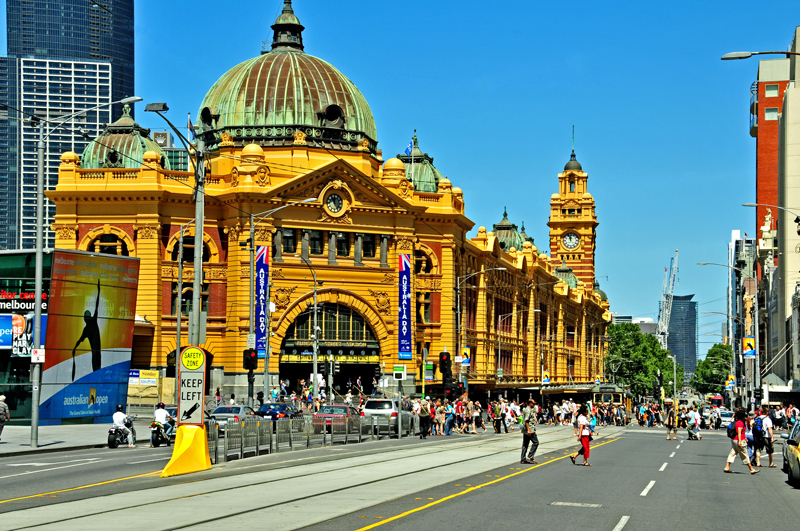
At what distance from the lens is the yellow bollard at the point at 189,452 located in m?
25.0

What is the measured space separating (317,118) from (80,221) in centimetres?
1836

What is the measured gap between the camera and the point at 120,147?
7656 cm

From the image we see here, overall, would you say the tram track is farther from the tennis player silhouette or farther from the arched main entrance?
the arched main entrance

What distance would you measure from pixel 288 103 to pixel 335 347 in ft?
59.8

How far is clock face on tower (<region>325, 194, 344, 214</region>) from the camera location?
74625 millimetres

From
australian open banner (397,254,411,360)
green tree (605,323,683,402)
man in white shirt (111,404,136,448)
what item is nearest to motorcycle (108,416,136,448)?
man in white shirt (111,404,136,448)

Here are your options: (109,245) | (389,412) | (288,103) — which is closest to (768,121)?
(288,103)

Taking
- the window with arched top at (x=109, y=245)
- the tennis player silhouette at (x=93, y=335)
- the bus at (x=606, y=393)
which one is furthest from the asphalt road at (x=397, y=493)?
the bus at (x=606, y=393)

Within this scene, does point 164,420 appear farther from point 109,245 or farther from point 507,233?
point 507,233

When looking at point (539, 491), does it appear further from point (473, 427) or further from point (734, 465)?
point (473, 427)

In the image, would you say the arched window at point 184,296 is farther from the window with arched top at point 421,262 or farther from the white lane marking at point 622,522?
the white lane marking at point 622,522

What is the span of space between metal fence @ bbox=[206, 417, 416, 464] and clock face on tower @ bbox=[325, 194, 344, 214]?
29280mm

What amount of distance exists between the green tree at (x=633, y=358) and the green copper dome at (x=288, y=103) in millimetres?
85827

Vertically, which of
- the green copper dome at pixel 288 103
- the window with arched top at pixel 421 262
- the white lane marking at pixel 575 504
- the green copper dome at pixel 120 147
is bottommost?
the white lane marking at pixel 575 504
